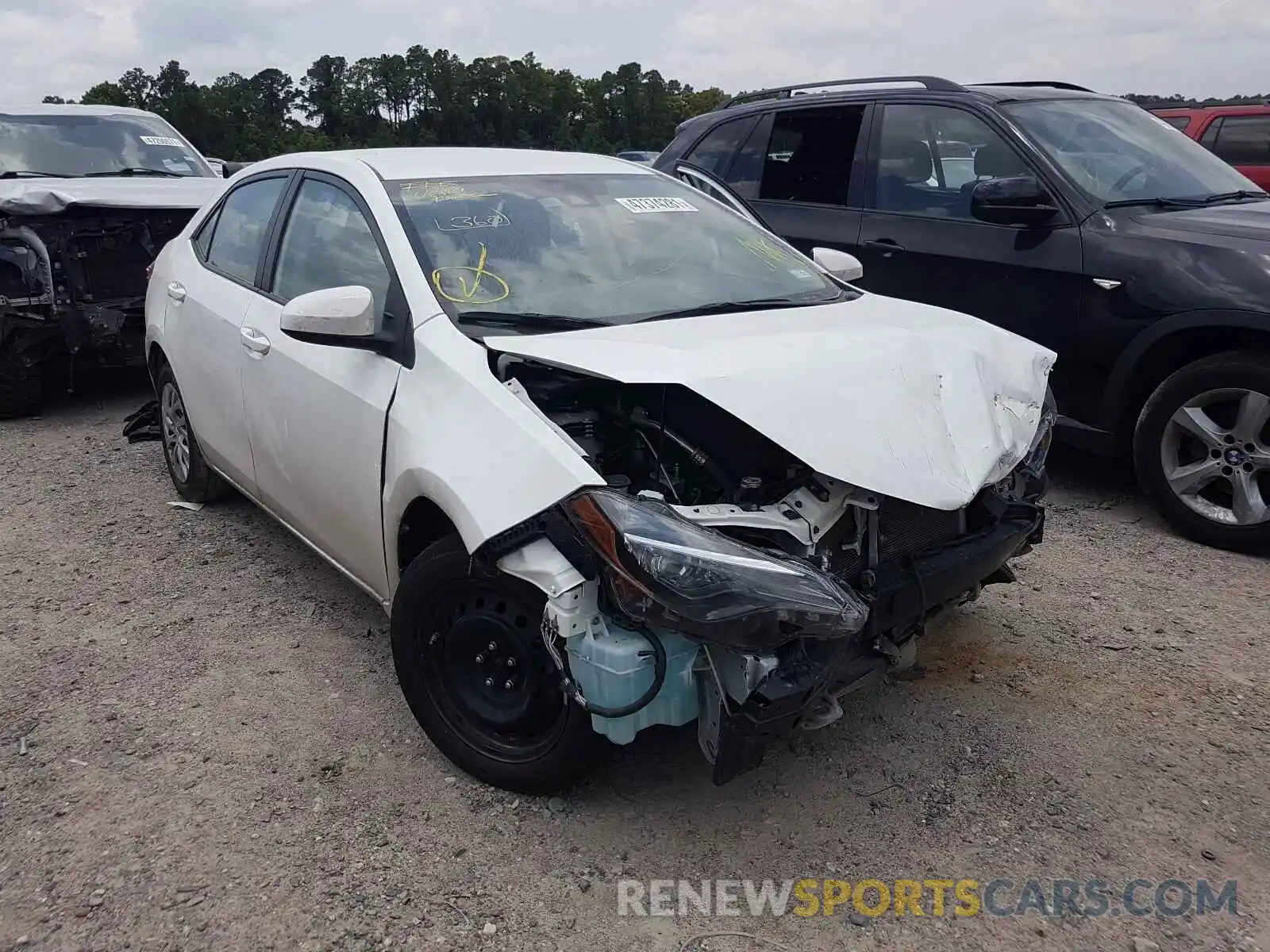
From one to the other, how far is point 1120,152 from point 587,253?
3245mm

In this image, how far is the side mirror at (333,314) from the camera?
2846mm

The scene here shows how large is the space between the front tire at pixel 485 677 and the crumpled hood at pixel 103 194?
3.98 m

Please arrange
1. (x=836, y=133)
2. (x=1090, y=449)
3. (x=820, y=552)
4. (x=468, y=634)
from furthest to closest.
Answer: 1. (x=836, y=133)
2. (x=1090, y=449)
3. (x=468, y=634)
4. (x=820, y=552)

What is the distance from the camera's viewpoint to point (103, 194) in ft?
21.2

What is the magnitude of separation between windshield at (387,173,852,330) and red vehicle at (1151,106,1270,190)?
766 cm

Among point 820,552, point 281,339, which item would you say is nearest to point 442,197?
point 281,339

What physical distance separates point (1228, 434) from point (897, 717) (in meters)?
2.20

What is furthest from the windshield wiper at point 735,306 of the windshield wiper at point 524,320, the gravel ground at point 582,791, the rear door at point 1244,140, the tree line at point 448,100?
the tree line at point 448,100

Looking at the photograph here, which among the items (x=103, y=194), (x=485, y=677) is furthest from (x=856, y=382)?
(x=103, y=194)

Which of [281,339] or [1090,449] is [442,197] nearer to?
[281,339]

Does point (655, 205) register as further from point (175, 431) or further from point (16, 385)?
point (16, 385)

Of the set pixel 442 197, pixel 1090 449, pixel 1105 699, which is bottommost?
pixel 1105 699

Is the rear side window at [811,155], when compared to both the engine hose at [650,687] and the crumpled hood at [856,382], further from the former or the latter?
the engine hose at [650,687]

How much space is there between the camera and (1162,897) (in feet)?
7.76
